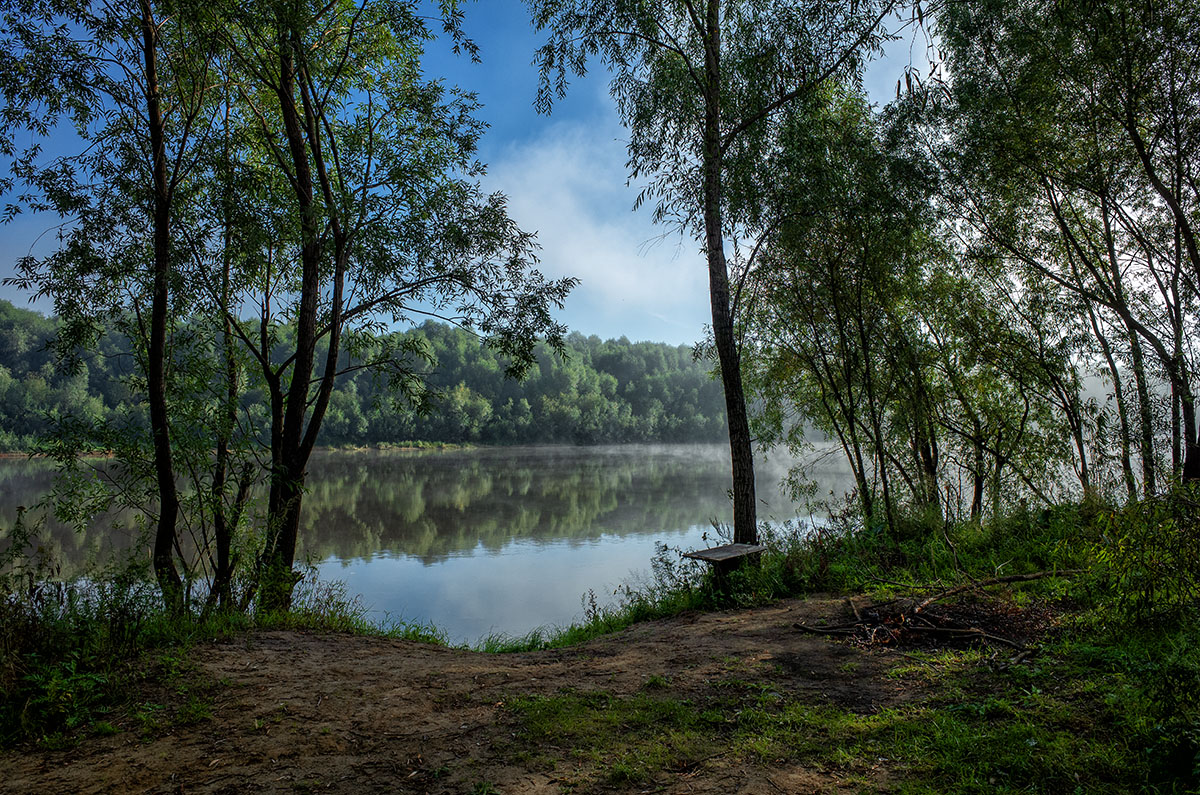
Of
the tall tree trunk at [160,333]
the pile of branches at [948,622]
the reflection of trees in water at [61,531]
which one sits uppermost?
the tall tree trunk at [160,333]

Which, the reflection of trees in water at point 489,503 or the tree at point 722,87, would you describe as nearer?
the tree at point 722,87

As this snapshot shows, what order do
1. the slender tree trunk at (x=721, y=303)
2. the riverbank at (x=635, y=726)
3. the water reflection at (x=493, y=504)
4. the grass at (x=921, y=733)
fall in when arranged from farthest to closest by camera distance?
the water reflection at (x=493, y=504), the slender tree trunk at (x=721, y=303), the riverbank at (x=635, y=726), the grass at (x=921, y=733)

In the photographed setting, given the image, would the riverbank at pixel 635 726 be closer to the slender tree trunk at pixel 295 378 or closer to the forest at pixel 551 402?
the slender tree trunk at pixel 295 378

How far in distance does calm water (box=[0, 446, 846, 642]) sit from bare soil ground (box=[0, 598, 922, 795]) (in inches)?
122

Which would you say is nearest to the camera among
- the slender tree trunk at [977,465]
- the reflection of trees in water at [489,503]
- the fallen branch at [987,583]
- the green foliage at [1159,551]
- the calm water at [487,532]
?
the green foliage at [1159,551]

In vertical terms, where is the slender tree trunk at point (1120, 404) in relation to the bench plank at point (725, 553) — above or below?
above

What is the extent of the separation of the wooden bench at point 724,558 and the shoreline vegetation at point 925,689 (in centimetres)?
121

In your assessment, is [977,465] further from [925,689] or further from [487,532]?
[487,532]

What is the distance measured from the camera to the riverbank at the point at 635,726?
7.82 feet

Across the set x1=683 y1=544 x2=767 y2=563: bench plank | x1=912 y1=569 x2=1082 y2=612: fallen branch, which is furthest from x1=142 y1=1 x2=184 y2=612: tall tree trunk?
x1=912 y1=569 x2=1082 y2=612: fallen branch

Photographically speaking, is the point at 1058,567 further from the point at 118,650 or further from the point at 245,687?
the point at 118,650

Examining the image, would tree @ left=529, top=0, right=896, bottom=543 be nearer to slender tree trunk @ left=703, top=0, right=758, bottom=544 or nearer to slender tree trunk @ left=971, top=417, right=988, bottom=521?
slender tree trunk @ left=703, top=0, right=758, bottom=544

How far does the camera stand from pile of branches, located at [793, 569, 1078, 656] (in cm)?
383

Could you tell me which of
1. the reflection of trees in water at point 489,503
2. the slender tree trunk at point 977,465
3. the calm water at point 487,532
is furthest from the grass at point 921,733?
the reflection of trees in water at point 489,503
